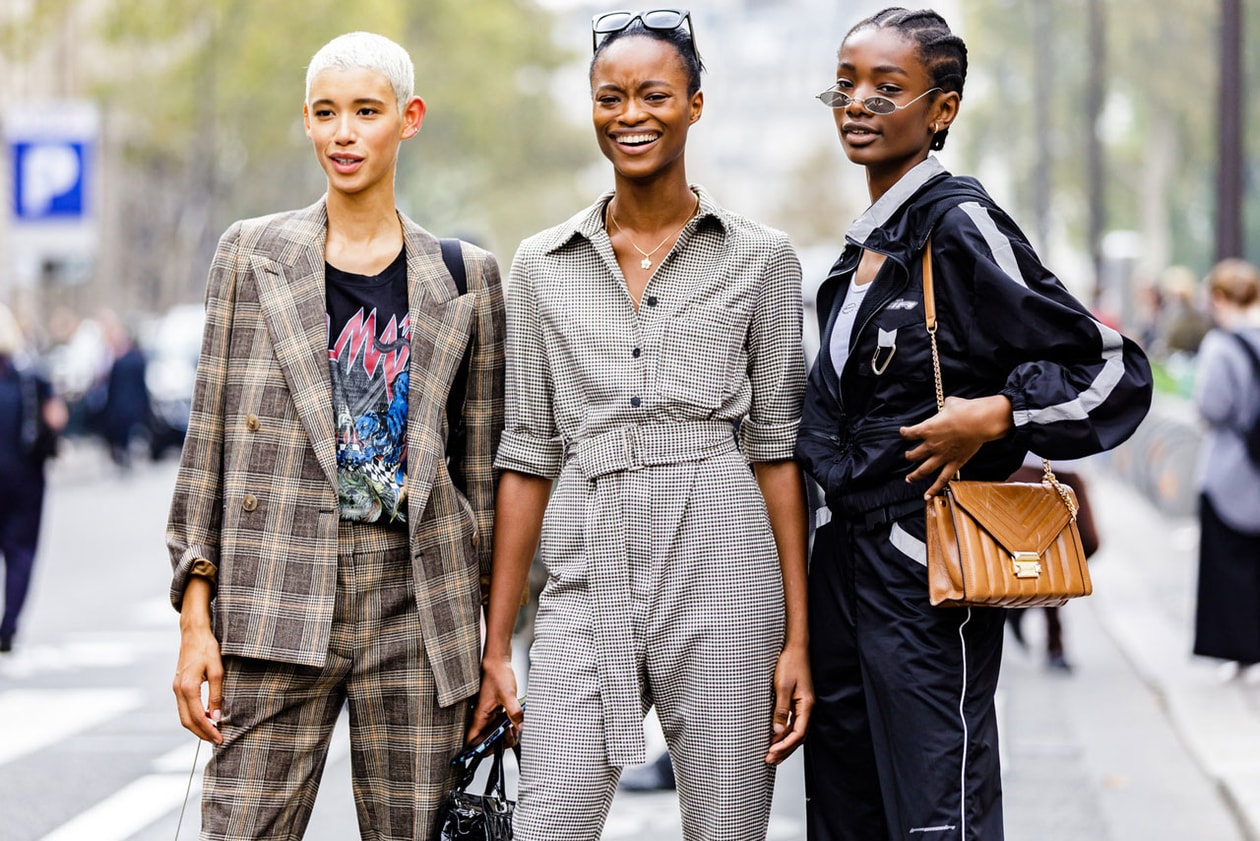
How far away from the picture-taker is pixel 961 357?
346 cm

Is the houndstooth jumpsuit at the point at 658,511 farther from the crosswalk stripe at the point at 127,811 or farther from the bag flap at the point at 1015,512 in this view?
the crosswalk stripe at the point at 127,811

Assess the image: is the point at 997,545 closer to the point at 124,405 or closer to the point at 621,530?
the point at 621,530

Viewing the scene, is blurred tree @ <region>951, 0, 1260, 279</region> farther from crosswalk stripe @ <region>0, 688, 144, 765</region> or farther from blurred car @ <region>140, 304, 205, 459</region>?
crosswalk stripe @ <region>0, 688, 144, 765</region>

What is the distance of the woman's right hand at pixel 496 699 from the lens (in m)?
3.71

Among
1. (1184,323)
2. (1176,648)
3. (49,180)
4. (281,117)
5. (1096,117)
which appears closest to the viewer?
(1176,648)

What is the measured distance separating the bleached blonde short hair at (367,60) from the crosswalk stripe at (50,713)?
16.2 ft

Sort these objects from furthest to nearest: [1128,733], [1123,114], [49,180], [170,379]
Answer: [1123,114] → [170,379] → [49,180] → [1128,733]

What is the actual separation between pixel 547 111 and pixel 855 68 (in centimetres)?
6369

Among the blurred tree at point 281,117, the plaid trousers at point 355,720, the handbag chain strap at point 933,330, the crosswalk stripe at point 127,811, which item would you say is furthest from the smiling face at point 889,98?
the blurred tree at point 281,117

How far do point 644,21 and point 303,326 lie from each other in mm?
937

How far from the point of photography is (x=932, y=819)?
337cm

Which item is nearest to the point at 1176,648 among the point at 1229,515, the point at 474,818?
the point at 1229,515

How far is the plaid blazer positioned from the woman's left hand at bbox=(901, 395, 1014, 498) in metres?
0.97

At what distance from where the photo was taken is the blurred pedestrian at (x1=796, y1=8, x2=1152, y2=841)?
3387 millimetres
